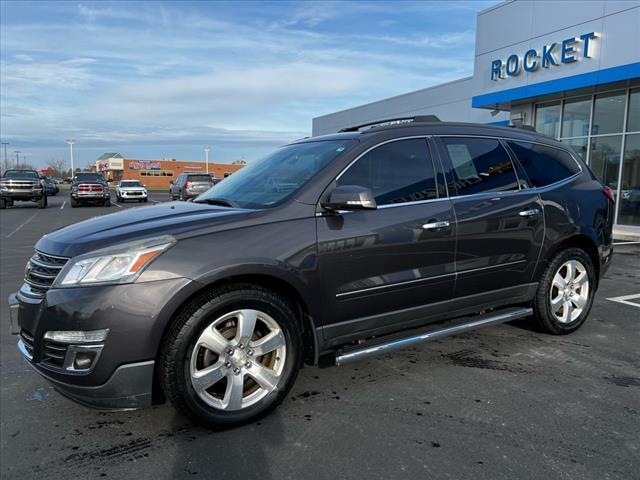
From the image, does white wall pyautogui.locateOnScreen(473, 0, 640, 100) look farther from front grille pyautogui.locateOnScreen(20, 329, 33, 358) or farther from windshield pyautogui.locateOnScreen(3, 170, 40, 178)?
windshield pyautogui.locateOnScreen(3, 170, 40, 178)

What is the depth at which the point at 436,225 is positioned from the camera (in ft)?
11.7

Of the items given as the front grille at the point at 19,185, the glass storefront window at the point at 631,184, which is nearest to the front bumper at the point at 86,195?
the front grille at the point at 19,185

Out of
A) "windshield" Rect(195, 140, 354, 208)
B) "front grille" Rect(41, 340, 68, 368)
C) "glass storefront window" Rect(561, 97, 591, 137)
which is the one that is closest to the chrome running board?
"windshield" Rect(195, 140, 354, 208)

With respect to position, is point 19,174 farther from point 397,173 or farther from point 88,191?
point 397,173

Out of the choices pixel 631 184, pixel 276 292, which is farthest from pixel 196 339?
pixel 631 184

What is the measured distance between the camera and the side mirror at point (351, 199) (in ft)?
9.92

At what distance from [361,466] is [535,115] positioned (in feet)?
56.0

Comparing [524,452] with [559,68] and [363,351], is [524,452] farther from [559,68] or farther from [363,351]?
[559,68]

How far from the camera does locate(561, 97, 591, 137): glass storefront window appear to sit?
1512 centimetres

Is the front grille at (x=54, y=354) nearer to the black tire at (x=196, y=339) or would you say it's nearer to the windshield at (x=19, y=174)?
the black tire at (x=196, y=339)

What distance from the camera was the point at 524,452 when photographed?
2645 mm

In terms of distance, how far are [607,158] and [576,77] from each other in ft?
8.37

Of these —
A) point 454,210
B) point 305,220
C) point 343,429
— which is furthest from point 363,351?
point 454,210

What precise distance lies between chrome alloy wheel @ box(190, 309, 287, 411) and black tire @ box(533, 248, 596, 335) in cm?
257
